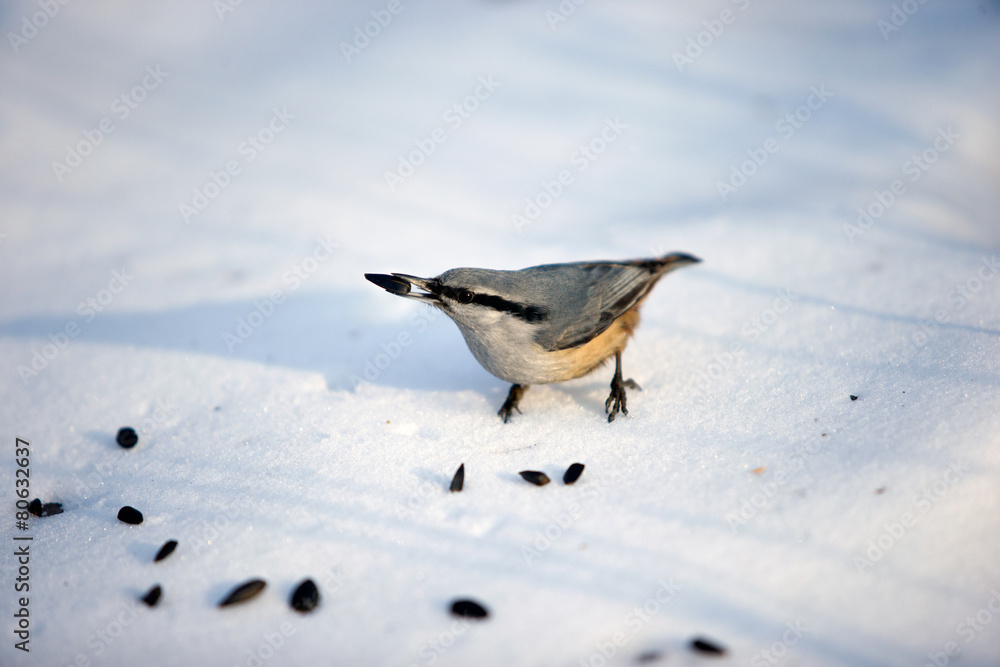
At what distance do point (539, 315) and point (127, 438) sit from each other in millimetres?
2326

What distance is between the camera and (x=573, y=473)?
2.84 metres

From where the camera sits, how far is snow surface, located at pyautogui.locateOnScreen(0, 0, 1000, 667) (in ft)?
7.50

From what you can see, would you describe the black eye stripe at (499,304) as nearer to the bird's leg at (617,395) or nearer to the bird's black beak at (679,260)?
the bird's leg at (617,395)

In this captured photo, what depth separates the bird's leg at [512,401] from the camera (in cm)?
346

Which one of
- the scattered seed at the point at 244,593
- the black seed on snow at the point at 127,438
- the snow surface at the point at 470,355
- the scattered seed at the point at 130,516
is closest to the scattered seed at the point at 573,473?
the snow surface at the point at 470,355

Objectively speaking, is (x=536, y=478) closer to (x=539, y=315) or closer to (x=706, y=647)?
(x=539, y=315)

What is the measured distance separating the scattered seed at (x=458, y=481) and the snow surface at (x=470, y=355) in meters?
0.06

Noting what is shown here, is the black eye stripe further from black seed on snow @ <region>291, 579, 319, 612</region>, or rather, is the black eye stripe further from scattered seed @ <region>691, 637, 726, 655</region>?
scattered seed @ <region>691, 637, 726, 655</region>

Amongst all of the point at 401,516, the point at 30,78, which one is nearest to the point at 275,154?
the point at 30,78

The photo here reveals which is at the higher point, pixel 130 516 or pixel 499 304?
pixel 499 304

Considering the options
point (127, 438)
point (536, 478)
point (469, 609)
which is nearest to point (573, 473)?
point (536, 478)

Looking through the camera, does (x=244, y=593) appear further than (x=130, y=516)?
No

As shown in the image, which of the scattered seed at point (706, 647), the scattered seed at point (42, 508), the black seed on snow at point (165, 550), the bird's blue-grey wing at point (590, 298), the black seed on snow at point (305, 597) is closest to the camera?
the scattered seed at point (706, 647)

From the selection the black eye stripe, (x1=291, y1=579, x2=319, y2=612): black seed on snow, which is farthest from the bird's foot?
(x1=291, y1=579, x2=319, y2=612): black seed on snow
